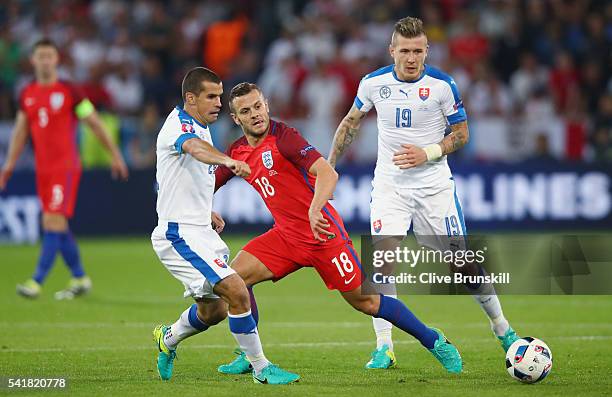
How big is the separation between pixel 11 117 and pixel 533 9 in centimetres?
970

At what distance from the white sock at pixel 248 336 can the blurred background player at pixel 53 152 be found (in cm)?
540

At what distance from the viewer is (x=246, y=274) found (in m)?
8.00

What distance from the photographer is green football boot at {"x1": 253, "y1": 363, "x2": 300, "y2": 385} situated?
291 inches

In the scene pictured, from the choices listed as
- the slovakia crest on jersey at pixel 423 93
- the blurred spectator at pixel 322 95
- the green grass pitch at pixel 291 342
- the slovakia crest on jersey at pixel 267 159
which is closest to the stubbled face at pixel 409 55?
the slovakia crest on jersey at pixel 423 93

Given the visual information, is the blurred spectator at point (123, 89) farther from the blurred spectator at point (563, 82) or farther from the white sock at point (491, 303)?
the white sock at point (491, 303)

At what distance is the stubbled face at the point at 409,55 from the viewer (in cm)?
Result: 857

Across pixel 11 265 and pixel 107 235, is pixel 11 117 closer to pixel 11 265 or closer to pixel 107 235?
pixel 107 235

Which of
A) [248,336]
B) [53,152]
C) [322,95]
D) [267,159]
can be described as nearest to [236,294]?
[248,336]

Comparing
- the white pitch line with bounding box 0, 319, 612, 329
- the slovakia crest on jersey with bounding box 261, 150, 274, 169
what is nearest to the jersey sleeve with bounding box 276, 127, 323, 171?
the slovakia crest on jersey with bounding box 261, 150, 274, 169

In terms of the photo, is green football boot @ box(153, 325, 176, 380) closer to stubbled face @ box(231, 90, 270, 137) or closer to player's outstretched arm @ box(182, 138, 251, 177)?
player's outstretched arm @ box(182, 138, 251, 177)

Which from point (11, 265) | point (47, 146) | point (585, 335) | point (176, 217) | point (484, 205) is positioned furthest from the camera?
point (484, 205)

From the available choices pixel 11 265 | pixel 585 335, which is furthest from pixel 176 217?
pixel 11 265

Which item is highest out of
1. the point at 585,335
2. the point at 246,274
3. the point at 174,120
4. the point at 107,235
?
the point at 174,120

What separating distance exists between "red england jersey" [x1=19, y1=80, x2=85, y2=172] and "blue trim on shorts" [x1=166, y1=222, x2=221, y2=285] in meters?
5.35
